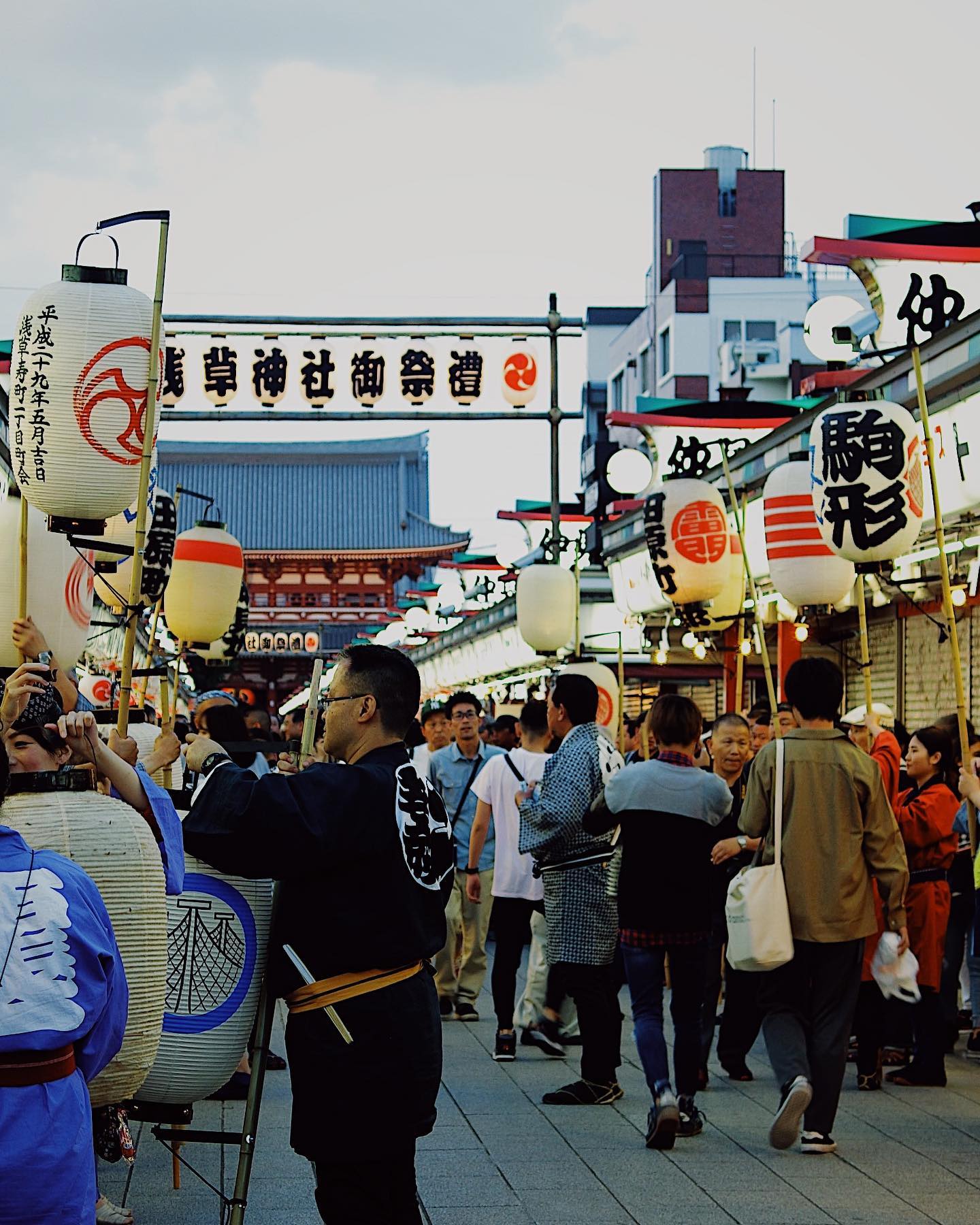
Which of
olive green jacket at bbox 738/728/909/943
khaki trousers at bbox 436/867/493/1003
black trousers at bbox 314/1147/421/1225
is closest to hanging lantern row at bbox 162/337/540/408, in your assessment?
khaki trousers at bbox 436/867/493/1003

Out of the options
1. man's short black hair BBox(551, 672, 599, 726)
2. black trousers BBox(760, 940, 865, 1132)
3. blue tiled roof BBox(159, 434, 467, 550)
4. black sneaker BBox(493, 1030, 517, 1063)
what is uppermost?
blue tiled roof BBox(159, 434, 467, 550)

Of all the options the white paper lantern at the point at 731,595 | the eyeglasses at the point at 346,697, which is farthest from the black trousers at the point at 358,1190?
the white paper lantern at the point at 731,595

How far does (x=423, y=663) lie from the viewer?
36.0 metres

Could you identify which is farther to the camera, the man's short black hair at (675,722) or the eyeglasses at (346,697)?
the man's short black hair at (675,722)

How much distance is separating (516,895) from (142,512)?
481 centimetres

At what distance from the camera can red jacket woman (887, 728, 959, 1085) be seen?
26.8 feet

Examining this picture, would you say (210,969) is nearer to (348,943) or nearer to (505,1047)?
(348,943)

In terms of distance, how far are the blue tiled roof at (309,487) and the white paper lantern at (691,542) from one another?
45358 mm

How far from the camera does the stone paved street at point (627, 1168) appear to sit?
5.89m

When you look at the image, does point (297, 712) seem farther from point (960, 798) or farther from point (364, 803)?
point (364, 803)

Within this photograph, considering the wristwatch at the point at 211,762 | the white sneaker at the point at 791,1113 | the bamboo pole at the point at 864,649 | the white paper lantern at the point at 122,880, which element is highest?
the bamboo pole at the point at 864,649

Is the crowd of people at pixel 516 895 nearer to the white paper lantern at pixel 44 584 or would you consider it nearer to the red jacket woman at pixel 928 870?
the red jacket woman at pixel 928 870

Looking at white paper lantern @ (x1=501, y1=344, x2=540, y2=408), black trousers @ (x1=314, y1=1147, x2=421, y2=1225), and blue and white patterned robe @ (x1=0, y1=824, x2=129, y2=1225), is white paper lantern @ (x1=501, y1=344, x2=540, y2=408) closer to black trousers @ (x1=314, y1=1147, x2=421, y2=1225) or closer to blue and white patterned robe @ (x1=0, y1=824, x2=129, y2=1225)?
black trousers @ (x1=314, y1=1147, x2=421, y2=1225)

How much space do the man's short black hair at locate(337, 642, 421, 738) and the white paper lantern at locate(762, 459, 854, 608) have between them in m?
6.13
